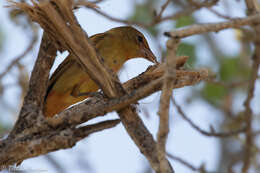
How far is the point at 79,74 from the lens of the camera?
428cm

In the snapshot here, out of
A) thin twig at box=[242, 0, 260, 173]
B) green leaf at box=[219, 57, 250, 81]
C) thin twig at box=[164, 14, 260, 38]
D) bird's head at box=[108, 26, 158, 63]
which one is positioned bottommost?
green leaf at box=[219, 57, 250, 81]

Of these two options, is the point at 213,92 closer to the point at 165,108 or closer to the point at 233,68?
the point at 233,68

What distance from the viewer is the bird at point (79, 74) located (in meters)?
4.20

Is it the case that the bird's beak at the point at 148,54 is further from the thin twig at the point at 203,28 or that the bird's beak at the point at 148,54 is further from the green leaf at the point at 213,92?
the thin twig at the point at 203,28

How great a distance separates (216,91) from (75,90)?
3056 millimetres

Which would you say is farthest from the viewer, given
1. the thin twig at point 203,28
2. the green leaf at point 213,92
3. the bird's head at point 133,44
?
the green leaf at point 213,92

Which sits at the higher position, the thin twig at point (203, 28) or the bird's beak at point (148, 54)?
the thin twig at point (203, 28)

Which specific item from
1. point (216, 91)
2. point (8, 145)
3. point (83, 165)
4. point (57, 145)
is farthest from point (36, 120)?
point (83, 165)

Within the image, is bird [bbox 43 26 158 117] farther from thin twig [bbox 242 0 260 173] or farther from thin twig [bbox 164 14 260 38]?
thin twig [bbox 164 14 260 38]

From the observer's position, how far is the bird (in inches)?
165

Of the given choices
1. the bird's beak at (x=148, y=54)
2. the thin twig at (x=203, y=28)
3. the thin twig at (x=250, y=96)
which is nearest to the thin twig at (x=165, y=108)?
the thin twig at (x=203, y=28)

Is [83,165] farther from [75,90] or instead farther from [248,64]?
[75,90]

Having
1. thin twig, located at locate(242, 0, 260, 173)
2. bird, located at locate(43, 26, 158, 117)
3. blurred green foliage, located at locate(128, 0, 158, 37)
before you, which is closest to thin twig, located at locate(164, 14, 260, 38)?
bird, located at locate(43, 26, 158, 117)

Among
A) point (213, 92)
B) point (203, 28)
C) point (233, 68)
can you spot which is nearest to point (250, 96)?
point (213, 92)
